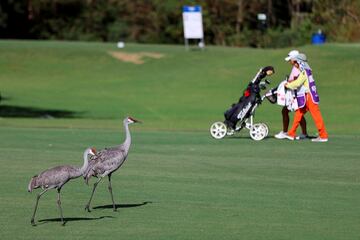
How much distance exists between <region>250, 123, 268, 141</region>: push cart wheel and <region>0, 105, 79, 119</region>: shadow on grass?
13.8 meters

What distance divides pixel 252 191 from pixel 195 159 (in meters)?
4.80

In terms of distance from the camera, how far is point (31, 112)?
39.9 m

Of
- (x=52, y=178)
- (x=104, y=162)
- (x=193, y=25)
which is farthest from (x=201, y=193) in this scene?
(x=193, y=25)

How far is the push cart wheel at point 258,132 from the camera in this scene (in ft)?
82.5

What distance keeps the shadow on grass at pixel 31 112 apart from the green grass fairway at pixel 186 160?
0.18 ft

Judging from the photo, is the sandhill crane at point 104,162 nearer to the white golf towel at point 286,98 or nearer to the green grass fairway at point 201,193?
the green grass fairway at point 201,193

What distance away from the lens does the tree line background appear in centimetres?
8012

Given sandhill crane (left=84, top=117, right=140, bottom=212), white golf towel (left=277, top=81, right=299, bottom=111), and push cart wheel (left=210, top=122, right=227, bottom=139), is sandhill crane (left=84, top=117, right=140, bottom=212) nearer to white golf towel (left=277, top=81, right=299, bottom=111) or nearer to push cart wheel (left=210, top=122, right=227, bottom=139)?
white golf towel (left=277, top=81, right=299, bottom=111)

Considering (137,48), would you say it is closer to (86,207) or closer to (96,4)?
(96,4)

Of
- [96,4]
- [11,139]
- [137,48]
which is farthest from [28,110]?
[96,4]

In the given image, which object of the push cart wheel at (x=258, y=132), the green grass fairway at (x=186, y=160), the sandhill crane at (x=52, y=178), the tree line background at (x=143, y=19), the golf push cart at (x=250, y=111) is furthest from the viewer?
the tree line background at (x=143, y=19)

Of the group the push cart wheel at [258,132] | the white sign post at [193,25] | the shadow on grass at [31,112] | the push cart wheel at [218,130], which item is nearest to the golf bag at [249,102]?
the push cart wheel at [258,132]

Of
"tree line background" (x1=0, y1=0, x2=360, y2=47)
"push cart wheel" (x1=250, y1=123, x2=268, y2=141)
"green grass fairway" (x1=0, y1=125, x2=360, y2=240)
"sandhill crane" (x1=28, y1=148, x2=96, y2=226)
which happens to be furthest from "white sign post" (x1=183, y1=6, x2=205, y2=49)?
"sandhill crane" (x1=28, y1=148, x2=96, y2=226)

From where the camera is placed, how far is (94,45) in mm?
62250
